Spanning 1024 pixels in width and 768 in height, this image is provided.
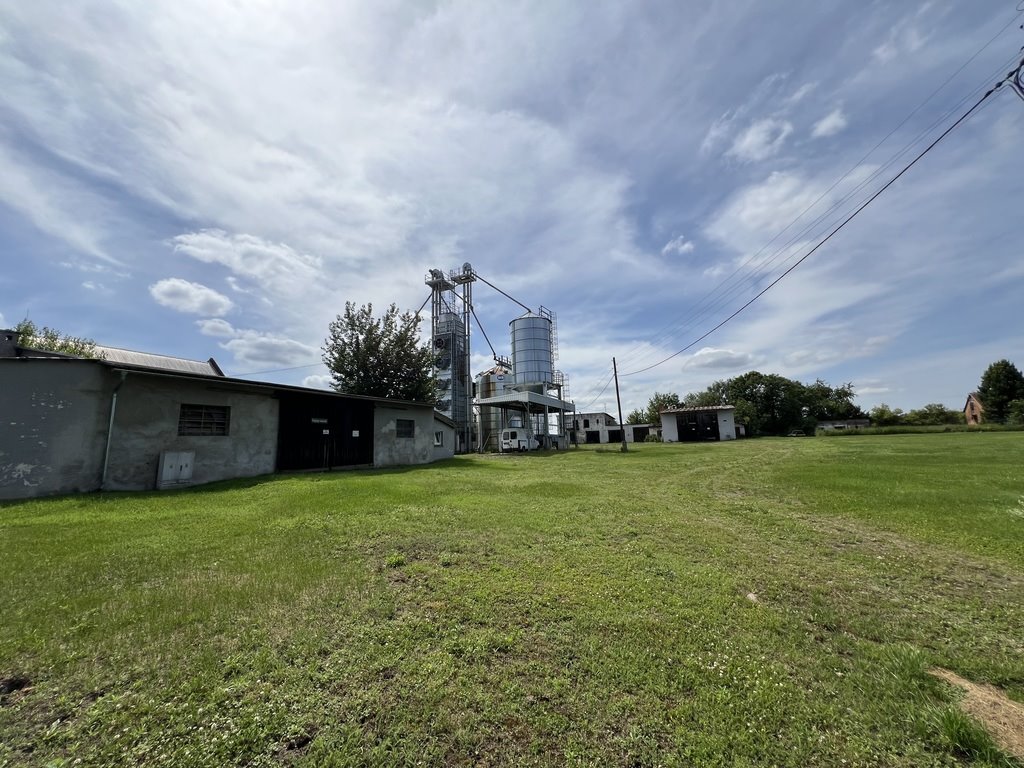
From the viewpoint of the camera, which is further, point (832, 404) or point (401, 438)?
point (832, 404)

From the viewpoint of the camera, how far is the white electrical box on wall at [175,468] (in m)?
11.2

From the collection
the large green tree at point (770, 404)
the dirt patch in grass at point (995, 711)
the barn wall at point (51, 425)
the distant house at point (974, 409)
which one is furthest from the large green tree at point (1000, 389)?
the barn wall at point (51, 425)

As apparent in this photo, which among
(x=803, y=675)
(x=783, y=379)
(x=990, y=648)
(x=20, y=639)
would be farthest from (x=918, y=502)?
(x=783, y=379)

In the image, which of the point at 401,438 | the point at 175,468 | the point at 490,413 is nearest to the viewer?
the point at 175,468

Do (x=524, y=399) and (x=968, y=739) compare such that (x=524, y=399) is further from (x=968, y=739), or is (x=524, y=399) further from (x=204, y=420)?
(x=968, y=739)

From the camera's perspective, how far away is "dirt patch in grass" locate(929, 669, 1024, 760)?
2334 mm

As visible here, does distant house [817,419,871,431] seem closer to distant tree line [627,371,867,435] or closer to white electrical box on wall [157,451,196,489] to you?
distant tree line [627,371,867,435]

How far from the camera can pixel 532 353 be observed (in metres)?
35.0

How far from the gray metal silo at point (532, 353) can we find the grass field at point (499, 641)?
1093 inches

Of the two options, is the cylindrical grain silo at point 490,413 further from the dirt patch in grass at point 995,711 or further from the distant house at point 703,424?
the dirt patch in grass at point 995,711

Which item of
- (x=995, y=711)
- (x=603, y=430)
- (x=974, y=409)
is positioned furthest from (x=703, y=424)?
(x=974, y=409)

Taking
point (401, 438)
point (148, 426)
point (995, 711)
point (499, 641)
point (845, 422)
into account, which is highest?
point (845, 422)

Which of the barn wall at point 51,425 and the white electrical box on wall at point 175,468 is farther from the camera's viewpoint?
the white electrical box on wall at point 175,468

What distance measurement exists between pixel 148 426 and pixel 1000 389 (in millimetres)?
80358
